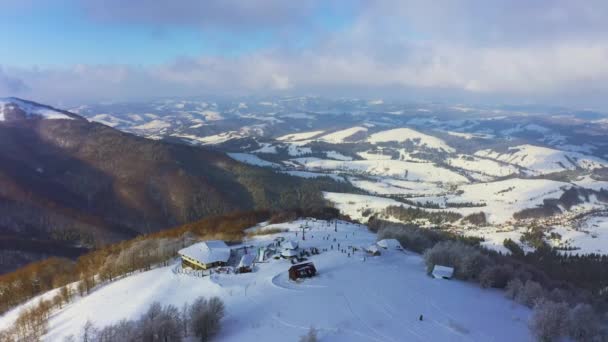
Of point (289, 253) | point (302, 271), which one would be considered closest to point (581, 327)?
point (302, 271)

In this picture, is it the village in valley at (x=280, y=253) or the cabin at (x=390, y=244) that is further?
the cabin at (x=390, y=244)

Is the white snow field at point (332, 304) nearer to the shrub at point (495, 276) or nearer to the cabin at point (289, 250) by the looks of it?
the cabin at point (289, 250)

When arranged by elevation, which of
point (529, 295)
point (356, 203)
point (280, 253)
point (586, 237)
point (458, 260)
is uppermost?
point (458, 260)

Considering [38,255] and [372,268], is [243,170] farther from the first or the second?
[372,268]

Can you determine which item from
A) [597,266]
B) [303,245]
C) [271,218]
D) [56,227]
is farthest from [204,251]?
[597,266]

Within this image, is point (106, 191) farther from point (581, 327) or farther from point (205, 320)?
point (581, 327)

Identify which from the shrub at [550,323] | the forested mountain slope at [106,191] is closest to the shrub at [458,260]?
the shrub at [550,323]

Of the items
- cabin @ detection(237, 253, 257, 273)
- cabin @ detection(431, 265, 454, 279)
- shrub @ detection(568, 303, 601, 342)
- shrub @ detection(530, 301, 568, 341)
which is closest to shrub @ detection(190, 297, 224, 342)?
cabin @ detection(237, 253, 257, 273)
